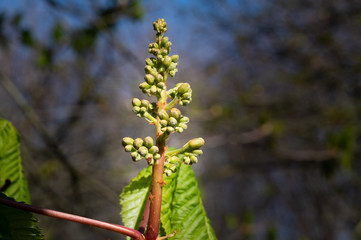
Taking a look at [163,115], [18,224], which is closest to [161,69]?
[163,115]

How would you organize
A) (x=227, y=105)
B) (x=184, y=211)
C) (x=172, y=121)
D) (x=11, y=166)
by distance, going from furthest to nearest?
(x=227, y=105) → (x=11, y=166) → (x=184, y=211) → (x=172, y=121)

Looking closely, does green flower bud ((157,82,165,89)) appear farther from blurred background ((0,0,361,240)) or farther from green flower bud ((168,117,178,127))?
blurred background ((0,0,361,240))

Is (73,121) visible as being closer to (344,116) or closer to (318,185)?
(344,116)

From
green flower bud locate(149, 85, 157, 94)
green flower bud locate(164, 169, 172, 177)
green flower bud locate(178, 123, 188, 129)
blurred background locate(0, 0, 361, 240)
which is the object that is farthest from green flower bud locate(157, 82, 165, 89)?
blurred background locate(0, 0, 361, 240)

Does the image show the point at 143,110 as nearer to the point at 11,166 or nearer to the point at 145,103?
the point at 145,103

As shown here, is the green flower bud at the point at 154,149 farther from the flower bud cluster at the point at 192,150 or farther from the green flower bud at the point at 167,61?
the green flower bud at the point at 167,61

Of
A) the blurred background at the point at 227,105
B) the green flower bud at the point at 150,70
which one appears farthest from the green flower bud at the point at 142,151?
the blurred background at the point at 227,105
